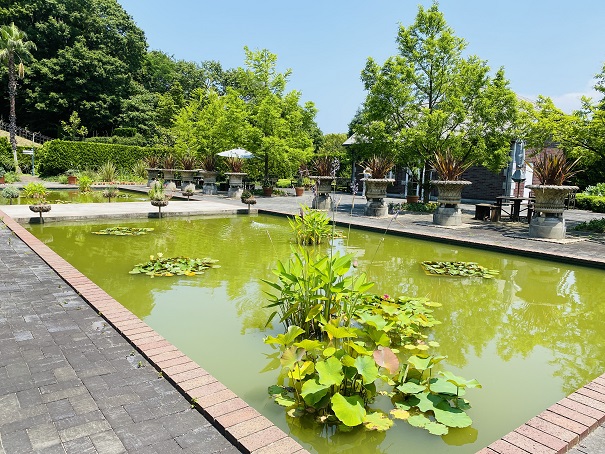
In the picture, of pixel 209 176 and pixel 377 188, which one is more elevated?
pixel 209 176

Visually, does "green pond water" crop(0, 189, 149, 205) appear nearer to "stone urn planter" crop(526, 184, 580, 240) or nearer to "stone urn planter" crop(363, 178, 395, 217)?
"stone urn planter" crop(363, 178, 395, 217)

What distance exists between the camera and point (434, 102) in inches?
658

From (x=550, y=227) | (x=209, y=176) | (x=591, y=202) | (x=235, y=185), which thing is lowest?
(x=550, y=227)

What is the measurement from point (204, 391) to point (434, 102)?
15927 millimetres

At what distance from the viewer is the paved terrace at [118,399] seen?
95.7 inches

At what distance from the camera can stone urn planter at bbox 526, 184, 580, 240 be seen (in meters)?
9.87

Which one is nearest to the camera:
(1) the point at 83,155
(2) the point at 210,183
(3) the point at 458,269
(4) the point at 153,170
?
(3) the point at 458,269

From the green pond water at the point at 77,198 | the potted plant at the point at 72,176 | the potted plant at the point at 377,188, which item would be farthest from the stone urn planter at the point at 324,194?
the potted plant at the point at 72,176

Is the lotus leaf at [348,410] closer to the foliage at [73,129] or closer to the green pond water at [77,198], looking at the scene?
the green pond water at [77,198]

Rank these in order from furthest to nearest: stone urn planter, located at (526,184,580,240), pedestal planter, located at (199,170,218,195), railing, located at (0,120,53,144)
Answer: railing, located at (0,120,53,144), pedestal planter, located at (199,170,218,195), stone urn planter, located at (526,184,580,240)

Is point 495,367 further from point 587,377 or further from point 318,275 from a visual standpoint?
point 318,275

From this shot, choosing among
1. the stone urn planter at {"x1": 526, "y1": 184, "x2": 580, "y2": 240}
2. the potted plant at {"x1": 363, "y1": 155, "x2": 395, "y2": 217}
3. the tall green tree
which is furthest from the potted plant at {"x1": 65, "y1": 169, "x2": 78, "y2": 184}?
the stone urn planter at {"x1": 526, "y1": 184, "x2": 580, "y2": 240}

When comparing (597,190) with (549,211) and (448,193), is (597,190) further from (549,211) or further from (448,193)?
(549,211)

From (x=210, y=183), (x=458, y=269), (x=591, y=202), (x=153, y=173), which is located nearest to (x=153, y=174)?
(x=153, y=173)
